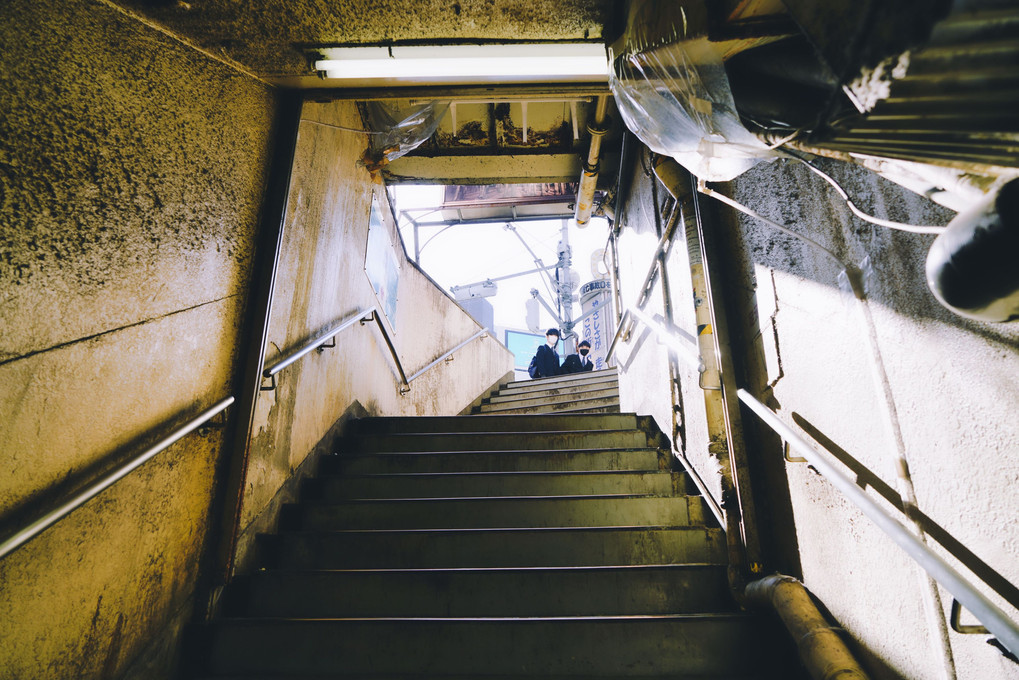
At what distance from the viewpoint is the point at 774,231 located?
1.75 m

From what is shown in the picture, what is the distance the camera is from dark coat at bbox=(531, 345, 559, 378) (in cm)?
765

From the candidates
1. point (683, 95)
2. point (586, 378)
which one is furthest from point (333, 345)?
point (586, 378)

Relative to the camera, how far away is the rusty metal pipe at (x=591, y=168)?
3.68 m

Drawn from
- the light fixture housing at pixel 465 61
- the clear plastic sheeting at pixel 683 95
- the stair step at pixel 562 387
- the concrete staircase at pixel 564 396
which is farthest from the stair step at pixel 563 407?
the clear plastic sheeting at pixel 683 95

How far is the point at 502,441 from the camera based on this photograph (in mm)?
3182

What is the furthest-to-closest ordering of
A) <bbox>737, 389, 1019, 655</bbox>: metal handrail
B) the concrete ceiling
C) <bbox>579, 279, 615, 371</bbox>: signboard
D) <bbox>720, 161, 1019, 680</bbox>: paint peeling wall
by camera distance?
1. <bbox>579, 279, 615, 371</bbox>: signboard
2. the concrete ceiling
3. <bbox>720, 161, 1019, 680</bbox>: paint peeling wall
4. <bbox>737, 389, 1019, 655</bbox>: metal handrail

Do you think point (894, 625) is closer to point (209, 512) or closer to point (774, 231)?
point (774, 231)

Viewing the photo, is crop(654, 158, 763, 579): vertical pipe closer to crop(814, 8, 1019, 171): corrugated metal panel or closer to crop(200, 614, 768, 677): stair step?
crop(200, 614, 768, 677): stair step

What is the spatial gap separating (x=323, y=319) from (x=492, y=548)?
179 centimetres

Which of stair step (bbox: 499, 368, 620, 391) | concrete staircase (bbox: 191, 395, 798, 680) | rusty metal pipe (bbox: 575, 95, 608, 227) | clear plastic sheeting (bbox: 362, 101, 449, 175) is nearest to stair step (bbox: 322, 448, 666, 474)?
concrete staircase (bbox: 191, 395, 798, 680)

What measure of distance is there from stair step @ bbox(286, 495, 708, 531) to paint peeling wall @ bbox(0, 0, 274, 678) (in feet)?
2.20

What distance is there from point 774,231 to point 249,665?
2515 millimetres

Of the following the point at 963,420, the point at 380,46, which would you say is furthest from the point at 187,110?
the point at 963,420

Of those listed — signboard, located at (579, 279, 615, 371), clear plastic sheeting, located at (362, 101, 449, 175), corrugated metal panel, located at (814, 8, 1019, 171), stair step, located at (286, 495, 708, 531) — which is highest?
signboard, located at (579, 279, 615, 371)
